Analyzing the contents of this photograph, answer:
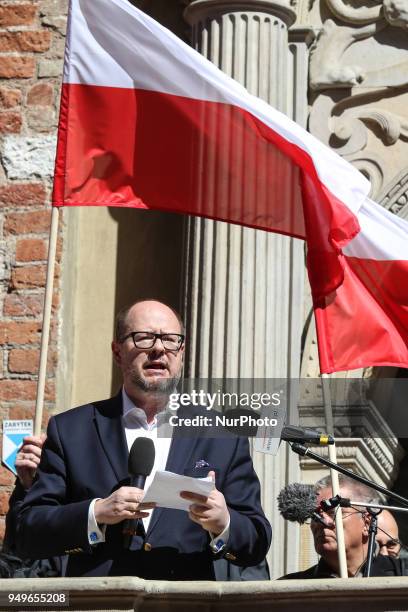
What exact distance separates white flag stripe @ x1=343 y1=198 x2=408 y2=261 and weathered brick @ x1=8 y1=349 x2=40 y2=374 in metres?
1.72

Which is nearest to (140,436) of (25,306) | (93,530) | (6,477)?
(93,530)

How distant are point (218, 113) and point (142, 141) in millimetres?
291

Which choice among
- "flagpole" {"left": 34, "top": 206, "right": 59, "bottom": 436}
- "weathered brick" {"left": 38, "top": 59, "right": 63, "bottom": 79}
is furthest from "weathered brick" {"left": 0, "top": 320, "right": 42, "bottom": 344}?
"flagpole" {"left": 34, "top": 206, "right": 59, "bottom": 436}

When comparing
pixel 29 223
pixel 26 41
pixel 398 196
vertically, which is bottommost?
pixel 29 223

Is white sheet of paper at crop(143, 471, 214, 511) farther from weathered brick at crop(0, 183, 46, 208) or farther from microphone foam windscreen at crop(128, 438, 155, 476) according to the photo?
weathered brick at crop(0, 183, 46, 208)

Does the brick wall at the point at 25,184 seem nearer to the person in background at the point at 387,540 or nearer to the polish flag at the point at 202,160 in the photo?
the polish flag at the point at 202,160

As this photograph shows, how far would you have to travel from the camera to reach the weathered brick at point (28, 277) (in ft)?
22.4

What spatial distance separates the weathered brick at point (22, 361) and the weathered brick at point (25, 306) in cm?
16

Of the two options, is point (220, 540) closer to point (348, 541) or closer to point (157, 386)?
point (157, 386)

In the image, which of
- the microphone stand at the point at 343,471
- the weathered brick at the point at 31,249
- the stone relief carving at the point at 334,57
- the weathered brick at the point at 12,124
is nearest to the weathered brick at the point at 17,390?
the weathered brick at the point at 31,249

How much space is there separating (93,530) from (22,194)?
114 inches

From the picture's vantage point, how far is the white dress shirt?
4305 mm

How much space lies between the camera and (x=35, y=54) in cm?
709

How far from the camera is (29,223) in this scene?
272 inches
